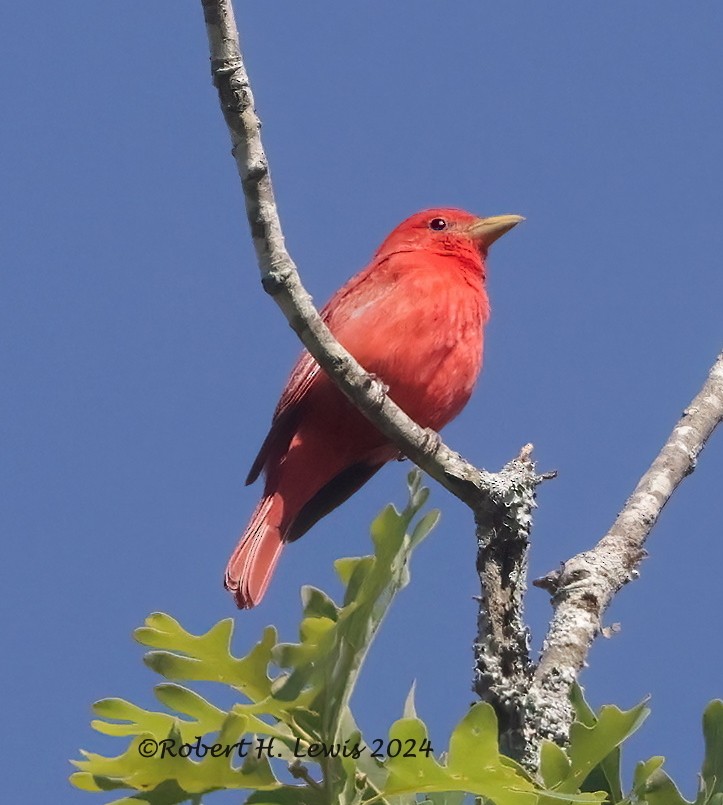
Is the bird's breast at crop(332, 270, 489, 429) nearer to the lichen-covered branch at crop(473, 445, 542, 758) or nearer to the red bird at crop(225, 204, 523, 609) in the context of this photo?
the red bird at crop(225, 204, 523, 609)

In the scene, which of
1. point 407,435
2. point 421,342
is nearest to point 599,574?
point 407,435

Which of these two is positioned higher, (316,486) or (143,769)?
(316,486)

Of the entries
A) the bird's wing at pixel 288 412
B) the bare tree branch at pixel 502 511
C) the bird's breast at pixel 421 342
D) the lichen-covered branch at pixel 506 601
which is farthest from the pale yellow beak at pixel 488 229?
the lichen-covered branch at pixel 506 601

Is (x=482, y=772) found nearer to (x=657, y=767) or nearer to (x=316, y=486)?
(x=657, y=767)

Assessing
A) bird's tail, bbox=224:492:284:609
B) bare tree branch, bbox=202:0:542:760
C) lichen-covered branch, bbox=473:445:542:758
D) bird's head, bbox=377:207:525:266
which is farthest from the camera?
bird's head, bbox=377:207:525:266

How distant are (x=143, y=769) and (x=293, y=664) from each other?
450 mm

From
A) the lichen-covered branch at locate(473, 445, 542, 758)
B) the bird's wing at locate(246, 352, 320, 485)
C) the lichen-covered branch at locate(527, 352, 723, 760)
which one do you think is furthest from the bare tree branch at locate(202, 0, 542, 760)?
the bird's wing at locate(246, 352, 320, 485)

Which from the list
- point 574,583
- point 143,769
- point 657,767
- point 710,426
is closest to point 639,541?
point 574,583

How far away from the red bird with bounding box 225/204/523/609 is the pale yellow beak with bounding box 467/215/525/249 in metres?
0.62

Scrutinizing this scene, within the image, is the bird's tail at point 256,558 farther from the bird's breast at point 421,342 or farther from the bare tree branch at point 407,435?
the bare tree branch at point 407,435

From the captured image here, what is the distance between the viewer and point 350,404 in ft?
19.9

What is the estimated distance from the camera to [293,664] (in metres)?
2.81

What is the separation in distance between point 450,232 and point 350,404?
74.6 inches

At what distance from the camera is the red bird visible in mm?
6258
